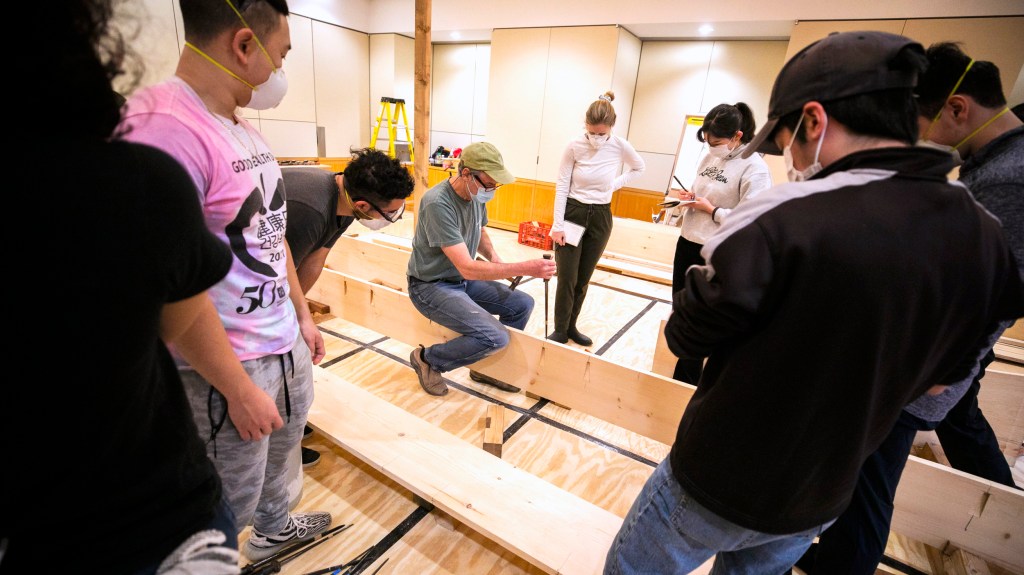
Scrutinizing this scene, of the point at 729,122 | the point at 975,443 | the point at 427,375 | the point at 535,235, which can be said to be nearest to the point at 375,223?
the point at 427,375

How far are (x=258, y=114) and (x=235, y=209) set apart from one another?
6.00 metres

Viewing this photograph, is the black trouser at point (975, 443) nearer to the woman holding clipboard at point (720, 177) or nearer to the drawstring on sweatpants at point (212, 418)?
the woman holding clipboard at point (720, 177)

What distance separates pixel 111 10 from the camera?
0.44 m

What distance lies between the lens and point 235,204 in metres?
0.91

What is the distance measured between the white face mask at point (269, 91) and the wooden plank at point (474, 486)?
1.26 metres

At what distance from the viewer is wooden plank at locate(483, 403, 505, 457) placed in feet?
6.67

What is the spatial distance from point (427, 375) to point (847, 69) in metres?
2.11

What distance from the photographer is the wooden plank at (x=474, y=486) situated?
142 centimetres

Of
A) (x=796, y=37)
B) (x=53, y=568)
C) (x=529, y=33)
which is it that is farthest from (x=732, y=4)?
(x=53, y=568)

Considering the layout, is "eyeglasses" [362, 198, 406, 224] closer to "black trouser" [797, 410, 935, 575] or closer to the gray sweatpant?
the gray sweatpant

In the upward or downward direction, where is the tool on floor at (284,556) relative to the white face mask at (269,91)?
downward

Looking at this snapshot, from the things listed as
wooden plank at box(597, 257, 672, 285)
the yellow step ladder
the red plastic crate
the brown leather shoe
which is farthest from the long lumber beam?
the yellow step ladder

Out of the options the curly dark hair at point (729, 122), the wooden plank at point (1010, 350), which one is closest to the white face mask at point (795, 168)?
the curly dark hair at point (729, 122)

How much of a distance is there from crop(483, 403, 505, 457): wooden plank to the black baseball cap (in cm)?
172
